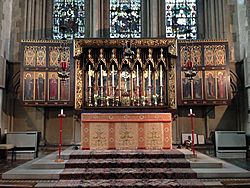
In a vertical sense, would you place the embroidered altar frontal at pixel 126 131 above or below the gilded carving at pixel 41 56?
below

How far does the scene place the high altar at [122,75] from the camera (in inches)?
414

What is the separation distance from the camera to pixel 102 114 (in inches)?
355

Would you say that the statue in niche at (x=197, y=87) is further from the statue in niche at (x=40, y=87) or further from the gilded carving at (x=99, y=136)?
the statue in niche at (x=40, y=87)

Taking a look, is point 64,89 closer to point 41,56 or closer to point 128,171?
point 41,56

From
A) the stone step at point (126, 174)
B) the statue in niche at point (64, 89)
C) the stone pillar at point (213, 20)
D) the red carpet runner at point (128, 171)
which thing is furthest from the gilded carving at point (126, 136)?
the stone pillar at point (213, 20)

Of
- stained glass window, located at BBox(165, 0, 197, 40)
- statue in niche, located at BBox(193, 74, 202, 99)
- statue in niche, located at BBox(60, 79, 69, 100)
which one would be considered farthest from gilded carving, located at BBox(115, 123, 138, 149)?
stained glass window, located at BBox(165, 0, 197, 40)

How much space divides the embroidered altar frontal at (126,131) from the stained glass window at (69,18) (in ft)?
17.1

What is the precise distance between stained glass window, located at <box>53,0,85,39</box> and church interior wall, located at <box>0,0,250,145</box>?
1.03ft

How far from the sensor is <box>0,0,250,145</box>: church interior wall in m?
11.7

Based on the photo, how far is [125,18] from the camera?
13.0 metres

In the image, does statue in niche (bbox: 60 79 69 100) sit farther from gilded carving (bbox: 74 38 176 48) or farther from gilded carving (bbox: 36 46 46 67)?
gilded carving (bbox: 74 38 176 48)

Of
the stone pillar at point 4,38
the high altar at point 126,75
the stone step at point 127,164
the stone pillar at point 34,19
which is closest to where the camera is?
the stone step at point 127,164

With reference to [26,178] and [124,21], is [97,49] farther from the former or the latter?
[26,178]

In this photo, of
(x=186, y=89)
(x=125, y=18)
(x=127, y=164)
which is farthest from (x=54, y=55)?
(x=127, y=164)
